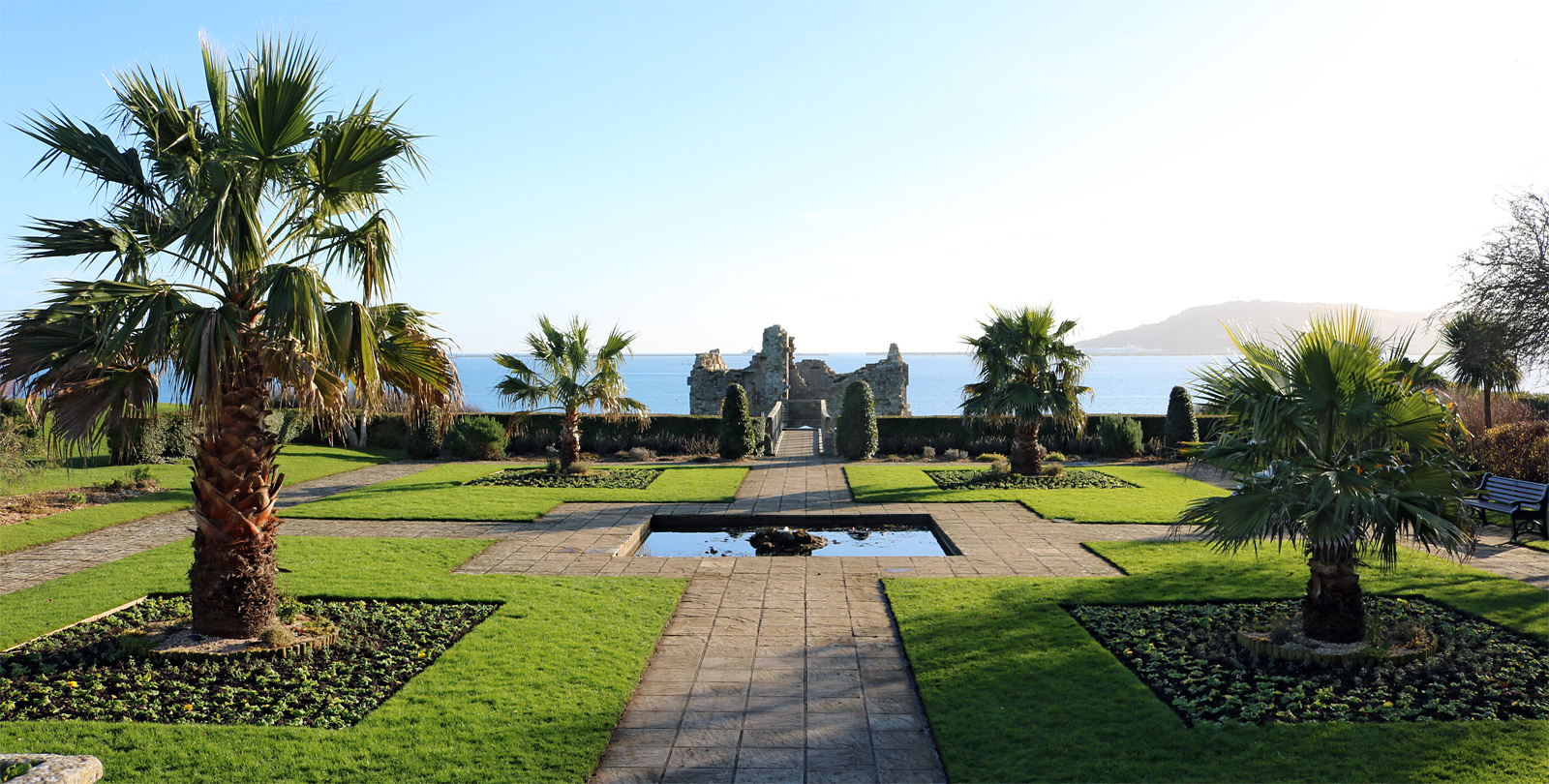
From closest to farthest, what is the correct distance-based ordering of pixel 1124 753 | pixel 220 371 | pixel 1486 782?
pixel 1486 782 → pixel 1124 753 → pixel 220 371

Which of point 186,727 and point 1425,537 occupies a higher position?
point 1425,537

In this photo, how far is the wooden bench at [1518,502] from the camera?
10.8 m

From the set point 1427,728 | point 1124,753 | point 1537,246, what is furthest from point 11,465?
point 1537,246

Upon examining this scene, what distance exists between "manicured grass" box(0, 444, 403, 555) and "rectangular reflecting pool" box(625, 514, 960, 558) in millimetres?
4975

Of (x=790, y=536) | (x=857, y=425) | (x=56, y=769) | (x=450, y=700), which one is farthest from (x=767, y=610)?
(x=857, y=425)

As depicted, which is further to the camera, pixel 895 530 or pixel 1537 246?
pixel 1537 246

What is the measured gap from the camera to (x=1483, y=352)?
1648cm

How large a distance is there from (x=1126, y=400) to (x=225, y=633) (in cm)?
9024

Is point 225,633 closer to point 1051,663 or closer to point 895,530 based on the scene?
point 1051,663

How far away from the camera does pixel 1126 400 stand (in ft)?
288

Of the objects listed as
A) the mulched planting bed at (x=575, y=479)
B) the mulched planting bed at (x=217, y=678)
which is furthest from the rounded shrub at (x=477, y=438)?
the mulched planting bed at (x=217, y=678)

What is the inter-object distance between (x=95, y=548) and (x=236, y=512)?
604 centimetres

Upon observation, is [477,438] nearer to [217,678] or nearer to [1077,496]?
[1077,496]

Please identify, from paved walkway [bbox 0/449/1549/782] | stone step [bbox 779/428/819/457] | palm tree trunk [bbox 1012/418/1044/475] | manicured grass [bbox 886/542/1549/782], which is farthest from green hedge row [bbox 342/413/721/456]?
manicured grass [bbox 886/542/1549/782]
